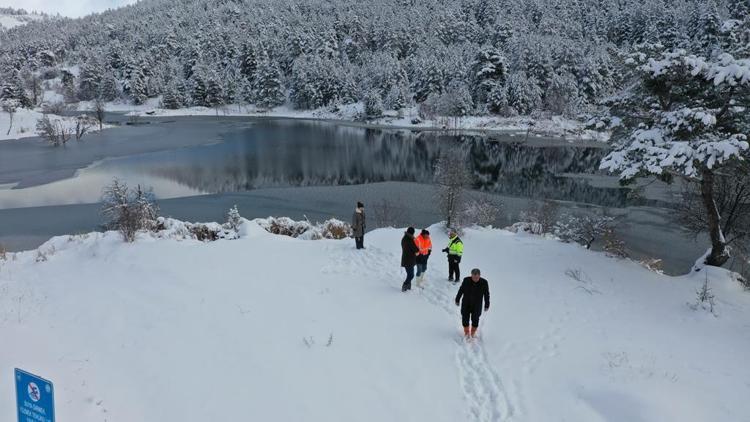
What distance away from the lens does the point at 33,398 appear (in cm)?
320

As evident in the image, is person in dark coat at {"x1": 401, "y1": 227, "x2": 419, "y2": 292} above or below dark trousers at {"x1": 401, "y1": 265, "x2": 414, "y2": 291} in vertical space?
above

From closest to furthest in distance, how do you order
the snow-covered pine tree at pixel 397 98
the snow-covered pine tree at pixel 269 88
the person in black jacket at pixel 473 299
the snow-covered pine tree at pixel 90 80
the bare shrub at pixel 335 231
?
the person in black jacket at pixel 473 299
the bare shrub at pixel 335 231
the snow-covered pine tree at pixel 397 98
the snow-covered pine tree at pixel 269 88
the snow-covered pine tree at pixel 90 80

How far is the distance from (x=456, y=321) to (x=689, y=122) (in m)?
7.86

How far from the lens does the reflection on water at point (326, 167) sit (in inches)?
1204

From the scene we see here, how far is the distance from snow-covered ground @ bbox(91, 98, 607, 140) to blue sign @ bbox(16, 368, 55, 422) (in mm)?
59112

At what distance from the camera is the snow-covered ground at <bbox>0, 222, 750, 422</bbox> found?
623 cm

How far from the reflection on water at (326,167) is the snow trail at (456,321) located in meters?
19.9

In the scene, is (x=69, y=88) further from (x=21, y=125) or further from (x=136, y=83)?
(x=21, y=125)

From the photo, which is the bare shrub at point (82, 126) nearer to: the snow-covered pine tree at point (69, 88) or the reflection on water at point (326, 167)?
the reflection on water at point (326, 167)

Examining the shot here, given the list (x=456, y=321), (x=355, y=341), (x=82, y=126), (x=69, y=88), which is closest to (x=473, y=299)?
(x=456, y=321)

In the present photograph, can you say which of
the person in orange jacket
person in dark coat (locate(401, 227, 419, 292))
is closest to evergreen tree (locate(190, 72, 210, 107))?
the person in orange jacket

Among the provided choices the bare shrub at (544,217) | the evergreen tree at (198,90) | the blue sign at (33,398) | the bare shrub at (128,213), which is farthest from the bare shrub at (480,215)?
the evergreen tree at (198,90)

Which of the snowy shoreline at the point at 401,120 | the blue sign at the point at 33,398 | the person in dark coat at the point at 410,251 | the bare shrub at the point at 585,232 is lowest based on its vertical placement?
the bare shrub at the point at 585,232

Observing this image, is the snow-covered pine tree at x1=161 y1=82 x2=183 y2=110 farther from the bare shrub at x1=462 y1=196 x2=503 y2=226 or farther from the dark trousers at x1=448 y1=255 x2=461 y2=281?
the dark trousers at x1=448 y1=255 x2=461 y2=281
